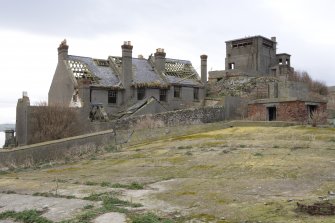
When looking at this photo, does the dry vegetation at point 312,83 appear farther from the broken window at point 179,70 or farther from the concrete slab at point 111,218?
the concrete slab at point 111,218

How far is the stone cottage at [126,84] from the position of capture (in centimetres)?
3850

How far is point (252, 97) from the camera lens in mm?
37375

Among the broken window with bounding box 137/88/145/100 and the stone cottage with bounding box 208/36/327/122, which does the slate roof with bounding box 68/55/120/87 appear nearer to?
the broken window with bounding box 137/88/145/100

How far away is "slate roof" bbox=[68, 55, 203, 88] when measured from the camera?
40531 millimetres

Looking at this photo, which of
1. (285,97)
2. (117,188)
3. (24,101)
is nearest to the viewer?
(117,188)

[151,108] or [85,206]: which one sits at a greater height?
[151,108]

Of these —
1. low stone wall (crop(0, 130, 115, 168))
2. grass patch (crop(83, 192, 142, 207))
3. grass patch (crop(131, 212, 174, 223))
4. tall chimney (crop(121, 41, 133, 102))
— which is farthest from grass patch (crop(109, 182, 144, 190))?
tall chimney (crop(121, 41, 133, 102))

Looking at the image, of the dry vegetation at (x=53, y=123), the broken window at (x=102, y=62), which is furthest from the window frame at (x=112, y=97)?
the dry vegetation at (x=53, y=123)

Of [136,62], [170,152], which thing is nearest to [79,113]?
[136,62]

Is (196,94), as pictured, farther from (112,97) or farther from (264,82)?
(112,97)

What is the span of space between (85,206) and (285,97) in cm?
2243

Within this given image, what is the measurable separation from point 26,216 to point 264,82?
37361 mm

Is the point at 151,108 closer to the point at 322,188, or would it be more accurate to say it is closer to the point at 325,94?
the point at 325,94

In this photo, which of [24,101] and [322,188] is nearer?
[322,188]
